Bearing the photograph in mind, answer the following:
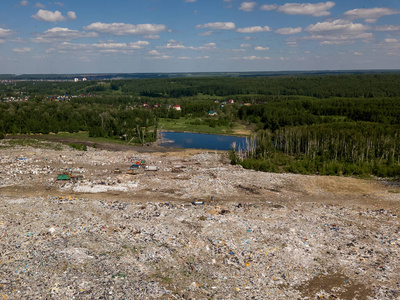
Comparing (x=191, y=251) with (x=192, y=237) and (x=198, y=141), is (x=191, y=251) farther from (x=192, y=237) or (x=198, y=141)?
(x=198, y=141)

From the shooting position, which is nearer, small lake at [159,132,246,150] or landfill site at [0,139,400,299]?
landfill site at [0,139,400,299]

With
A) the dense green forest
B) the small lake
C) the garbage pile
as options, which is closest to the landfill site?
the garbage pile

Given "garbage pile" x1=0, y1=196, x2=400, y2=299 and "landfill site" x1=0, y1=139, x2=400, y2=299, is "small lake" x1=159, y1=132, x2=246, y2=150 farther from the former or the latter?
"garbage pile" x1=0, y1=196, x2=400, y2=299

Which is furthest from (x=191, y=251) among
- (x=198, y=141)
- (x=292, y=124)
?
(x=292, y=124)

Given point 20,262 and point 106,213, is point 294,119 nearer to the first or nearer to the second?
point 106,213

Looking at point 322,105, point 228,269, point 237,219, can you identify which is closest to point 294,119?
point 322,105

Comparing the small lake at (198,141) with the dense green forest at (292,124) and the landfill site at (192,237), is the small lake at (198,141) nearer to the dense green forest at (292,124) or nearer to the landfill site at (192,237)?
the dense green forest at (292,124)
